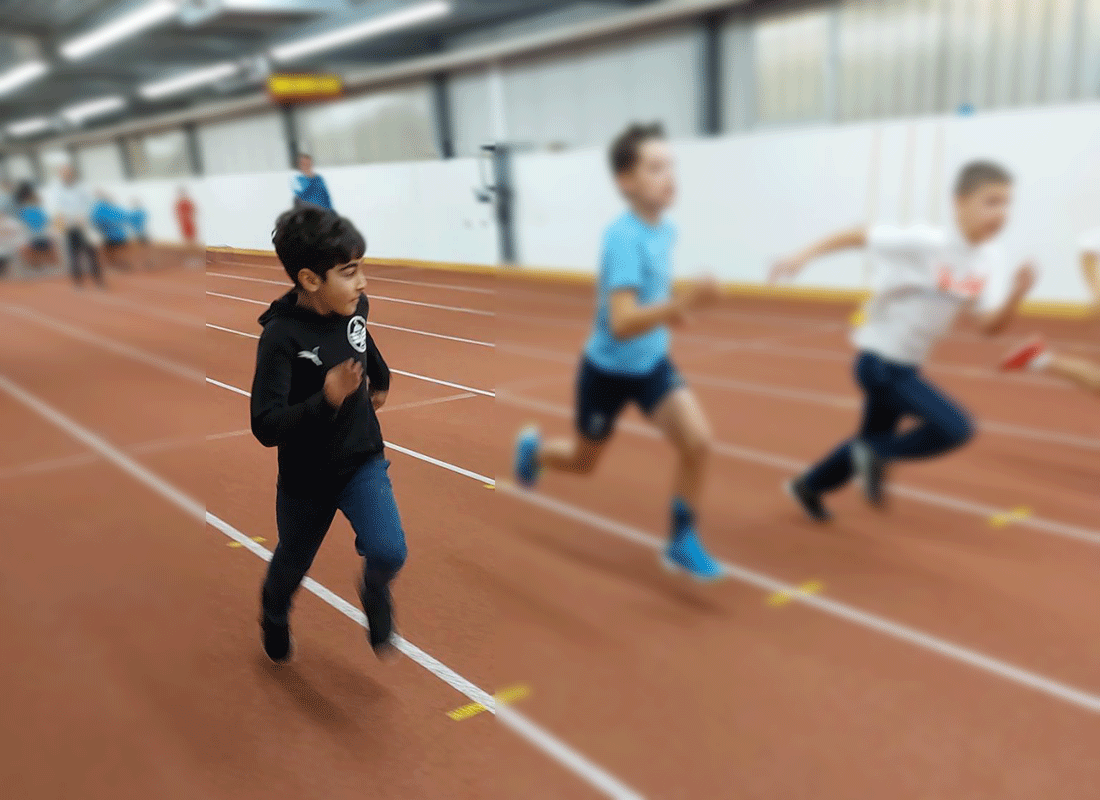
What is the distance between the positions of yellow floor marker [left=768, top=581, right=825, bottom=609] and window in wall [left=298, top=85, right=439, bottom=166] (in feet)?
10.6

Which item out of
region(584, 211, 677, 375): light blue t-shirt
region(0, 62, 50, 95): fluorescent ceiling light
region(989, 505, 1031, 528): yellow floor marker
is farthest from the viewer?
region(0, 62, 50, 95): fluorescent ceiling light

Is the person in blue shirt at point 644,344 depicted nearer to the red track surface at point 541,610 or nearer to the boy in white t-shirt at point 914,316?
the red track surface at point 541,610

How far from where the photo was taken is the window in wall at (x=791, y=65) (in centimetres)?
1223

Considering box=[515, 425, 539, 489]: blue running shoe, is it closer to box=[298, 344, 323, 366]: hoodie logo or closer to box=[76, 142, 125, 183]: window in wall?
box=[298, 344, 323, 366]: hoodie logo

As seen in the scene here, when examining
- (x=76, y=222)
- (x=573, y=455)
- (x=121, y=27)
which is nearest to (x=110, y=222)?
(x=76, y=222)

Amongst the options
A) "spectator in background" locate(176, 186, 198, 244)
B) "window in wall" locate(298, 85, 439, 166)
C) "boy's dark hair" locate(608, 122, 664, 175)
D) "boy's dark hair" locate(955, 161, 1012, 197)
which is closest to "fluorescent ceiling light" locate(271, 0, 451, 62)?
"spectator in background" locate(176, 186, 198, 244)

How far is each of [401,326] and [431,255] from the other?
0.03m

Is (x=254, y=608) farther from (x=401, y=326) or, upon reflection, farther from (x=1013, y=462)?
(x=1013, y=462)

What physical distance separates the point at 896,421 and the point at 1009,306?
807mm

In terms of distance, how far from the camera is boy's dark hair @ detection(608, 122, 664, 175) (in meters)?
3.15

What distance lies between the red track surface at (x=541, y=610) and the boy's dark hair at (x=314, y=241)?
0.01m

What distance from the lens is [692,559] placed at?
358 centimetres

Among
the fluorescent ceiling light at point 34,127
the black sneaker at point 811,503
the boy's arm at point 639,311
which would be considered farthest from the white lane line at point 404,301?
the fluorescent ceiling light at point 34,127

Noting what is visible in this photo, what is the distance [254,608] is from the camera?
0.32 meters
